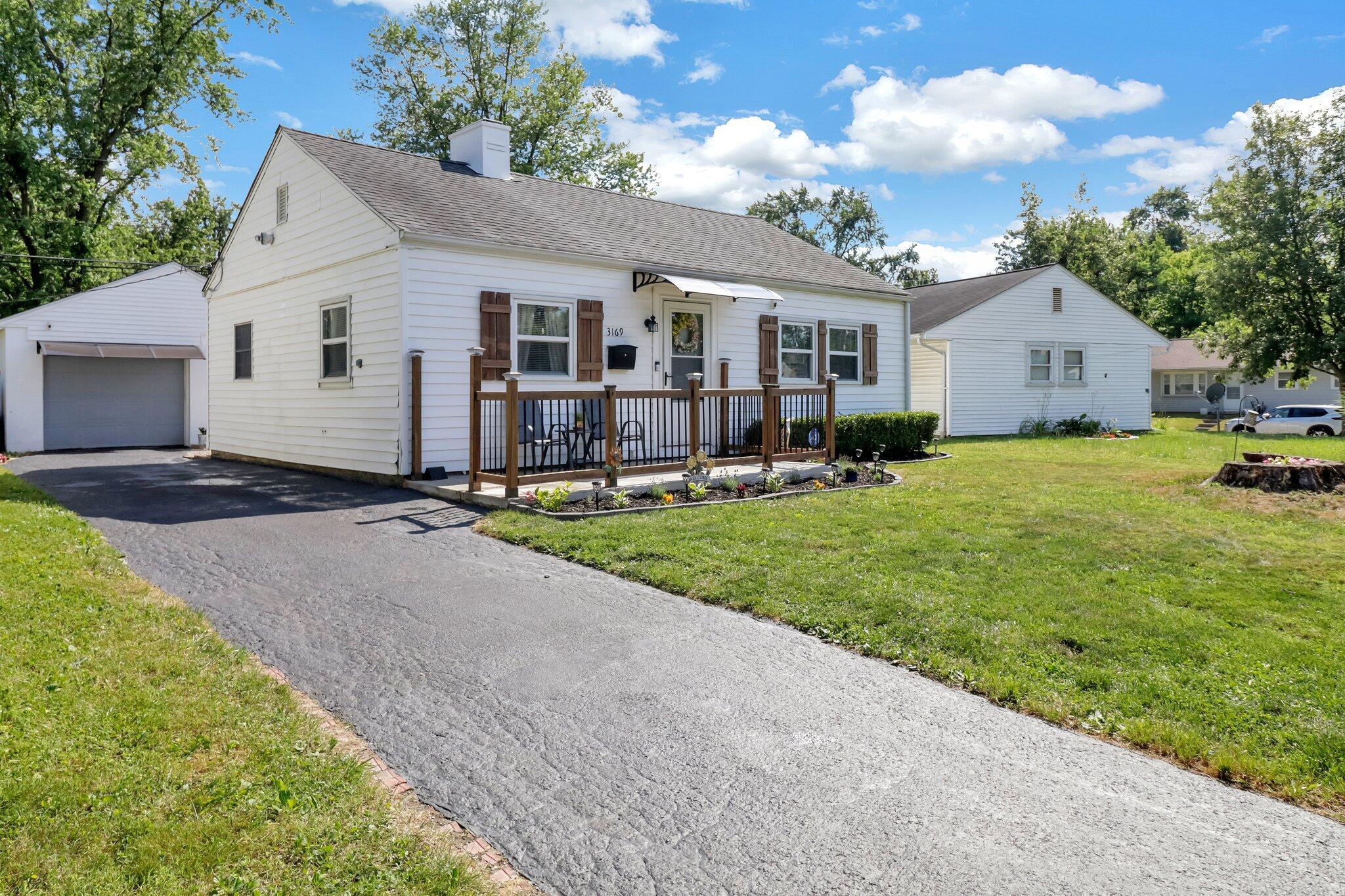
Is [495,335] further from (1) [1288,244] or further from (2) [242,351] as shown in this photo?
(1) [1288,244]

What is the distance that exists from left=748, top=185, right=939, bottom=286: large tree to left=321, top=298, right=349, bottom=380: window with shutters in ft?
111

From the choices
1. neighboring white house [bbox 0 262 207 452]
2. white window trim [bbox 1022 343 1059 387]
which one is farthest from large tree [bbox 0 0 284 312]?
white window trim [bbox 1022 343 1059 387]

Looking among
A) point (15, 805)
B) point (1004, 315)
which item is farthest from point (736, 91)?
point (15, 805)

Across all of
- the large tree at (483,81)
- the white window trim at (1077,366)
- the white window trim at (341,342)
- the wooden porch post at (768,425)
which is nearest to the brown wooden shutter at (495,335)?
Result: the white window trim at (341,342)

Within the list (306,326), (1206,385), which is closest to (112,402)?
(306,326)

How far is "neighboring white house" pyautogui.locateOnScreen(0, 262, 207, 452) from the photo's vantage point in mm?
18141

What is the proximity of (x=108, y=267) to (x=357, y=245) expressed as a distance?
2060 cm

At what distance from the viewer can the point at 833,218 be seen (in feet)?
144

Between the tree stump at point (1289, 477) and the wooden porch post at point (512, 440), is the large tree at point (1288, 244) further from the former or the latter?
the wooden porch post at point (512, 440)

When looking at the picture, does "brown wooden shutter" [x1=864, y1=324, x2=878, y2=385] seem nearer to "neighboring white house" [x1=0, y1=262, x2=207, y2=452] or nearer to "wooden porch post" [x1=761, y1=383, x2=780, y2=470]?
"wooden porch post" [x1=761, y1=383, x2=780, y2=470]

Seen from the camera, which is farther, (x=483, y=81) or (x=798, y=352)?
(x=483, y=81)

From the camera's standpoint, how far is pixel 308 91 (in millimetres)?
20125

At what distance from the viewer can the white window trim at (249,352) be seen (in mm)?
14484

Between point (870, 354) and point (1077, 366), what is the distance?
31.8 ft
